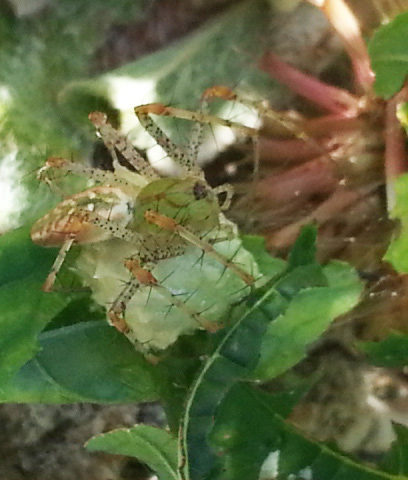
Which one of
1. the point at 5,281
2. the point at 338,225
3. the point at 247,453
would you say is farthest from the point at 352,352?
the point at 5,281

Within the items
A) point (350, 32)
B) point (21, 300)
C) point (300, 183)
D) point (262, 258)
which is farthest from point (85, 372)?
point (350, 32)

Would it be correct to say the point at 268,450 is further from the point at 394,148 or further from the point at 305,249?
the point at 394,148

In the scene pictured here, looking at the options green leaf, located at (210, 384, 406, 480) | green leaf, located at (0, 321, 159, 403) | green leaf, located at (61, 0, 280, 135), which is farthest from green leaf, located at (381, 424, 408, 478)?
green leaf, located at (61, 0, 280, 135)

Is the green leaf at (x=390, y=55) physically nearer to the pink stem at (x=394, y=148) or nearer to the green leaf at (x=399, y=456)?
the pink stem at (x=394, y=148)

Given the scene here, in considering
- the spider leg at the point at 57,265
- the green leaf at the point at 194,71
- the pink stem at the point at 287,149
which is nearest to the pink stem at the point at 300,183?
the pink stem at the point at 287,149

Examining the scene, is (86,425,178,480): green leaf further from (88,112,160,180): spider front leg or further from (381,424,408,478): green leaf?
(88,112,160,180): spider front leg

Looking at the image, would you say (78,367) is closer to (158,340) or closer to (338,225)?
(158,340)
